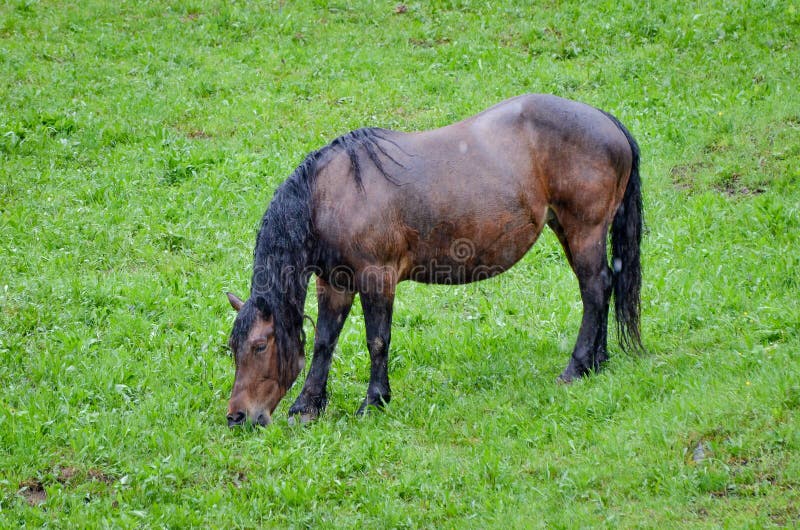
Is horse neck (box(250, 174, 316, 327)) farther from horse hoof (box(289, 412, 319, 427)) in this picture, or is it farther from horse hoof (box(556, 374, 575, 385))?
horse hoof (box(556, 374, 575, 385))

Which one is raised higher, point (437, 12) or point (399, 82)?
point (437, 12)

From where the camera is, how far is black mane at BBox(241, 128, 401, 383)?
686cm

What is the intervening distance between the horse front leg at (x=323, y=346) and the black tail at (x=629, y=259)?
2.27 metres

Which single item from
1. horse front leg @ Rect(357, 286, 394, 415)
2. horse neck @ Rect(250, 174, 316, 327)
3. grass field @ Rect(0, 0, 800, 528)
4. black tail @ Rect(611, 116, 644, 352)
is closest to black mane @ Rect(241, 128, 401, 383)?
horse neck @ Rect(250, 174, 316, 327)

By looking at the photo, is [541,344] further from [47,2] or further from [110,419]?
[47,2]

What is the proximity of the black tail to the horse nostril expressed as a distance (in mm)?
3162

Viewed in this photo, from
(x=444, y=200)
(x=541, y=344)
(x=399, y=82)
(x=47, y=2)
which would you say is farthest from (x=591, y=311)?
(x=47, y=2)

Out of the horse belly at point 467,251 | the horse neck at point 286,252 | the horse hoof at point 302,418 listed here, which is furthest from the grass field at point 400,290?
the horse neck at point 286,252

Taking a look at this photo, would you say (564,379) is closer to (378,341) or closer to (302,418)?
(378,341)

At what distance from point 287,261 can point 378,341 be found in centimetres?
100

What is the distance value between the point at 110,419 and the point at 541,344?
3744 mm

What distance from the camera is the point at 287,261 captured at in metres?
6.88

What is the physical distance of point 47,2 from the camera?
16.6 m

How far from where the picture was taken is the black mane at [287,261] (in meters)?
6.86
